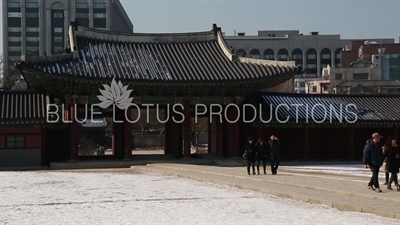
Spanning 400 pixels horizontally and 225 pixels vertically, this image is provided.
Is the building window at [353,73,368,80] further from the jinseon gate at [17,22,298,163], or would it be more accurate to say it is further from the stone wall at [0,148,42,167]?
the stone wall at [0,148,42,167]

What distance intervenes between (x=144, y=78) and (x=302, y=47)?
9423 centimetres

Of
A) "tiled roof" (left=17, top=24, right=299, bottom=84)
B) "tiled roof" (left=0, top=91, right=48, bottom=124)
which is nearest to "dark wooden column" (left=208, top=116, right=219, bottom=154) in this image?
"tiled roof" (left=17, top=24, right=299, bottom=84)

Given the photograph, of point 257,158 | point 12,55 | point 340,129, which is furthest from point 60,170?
point 12,55

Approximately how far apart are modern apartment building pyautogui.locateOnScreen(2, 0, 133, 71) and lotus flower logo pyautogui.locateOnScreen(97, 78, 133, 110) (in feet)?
287

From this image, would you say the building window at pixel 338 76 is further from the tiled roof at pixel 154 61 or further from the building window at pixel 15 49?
the building window at pixel 15 49

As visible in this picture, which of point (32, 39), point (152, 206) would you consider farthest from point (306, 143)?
point (32, 39)

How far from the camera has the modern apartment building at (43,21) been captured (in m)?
120

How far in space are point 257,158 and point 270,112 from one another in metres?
11.9

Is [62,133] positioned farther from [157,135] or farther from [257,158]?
[157,135]

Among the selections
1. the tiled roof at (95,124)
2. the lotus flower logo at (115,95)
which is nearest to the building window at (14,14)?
the tiled roof at (95,124)

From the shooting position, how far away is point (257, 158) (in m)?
26.3

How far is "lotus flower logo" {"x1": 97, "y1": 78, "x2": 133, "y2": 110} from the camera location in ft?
113

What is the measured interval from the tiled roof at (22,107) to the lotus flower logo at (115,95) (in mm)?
3369

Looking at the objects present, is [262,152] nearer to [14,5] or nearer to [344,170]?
[344,170]
